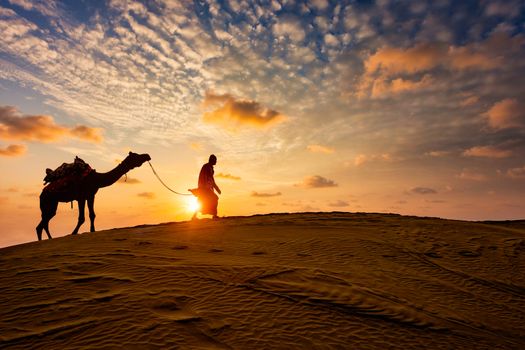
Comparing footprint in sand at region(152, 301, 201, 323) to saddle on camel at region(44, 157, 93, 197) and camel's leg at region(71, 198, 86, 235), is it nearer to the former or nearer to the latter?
camel's leg at region(71, 198, 86, 235)

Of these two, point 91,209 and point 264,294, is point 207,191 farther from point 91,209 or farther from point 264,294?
point 264,294

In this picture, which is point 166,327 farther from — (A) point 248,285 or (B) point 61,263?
(B) point 61,263

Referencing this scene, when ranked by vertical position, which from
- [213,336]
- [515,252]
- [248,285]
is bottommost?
[213,336]

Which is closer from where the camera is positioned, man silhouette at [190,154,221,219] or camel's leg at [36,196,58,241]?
camel's leg at [36,196,58,241]

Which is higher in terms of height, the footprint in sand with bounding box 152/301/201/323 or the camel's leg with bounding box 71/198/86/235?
→ the camel's leg with bounding box 71/198/86/235

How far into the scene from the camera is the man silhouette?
12109 mm

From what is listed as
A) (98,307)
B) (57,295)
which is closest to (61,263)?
(57,295)

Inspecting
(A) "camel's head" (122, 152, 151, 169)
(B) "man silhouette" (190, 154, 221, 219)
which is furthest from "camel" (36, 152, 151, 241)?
(B) "man silhouette" (190, 154, 221, 219)

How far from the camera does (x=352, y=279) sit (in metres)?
5.41

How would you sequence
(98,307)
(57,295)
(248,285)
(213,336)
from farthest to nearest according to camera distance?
(248,285), (57,295), (98,307), (213,336)

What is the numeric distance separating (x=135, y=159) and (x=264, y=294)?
8563 millimetres

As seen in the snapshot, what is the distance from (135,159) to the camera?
11656mm

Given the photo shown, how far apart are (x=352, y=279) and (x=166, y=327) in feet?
9.96

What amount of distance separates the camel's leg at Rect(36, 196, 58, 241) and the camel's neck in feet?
4.64
